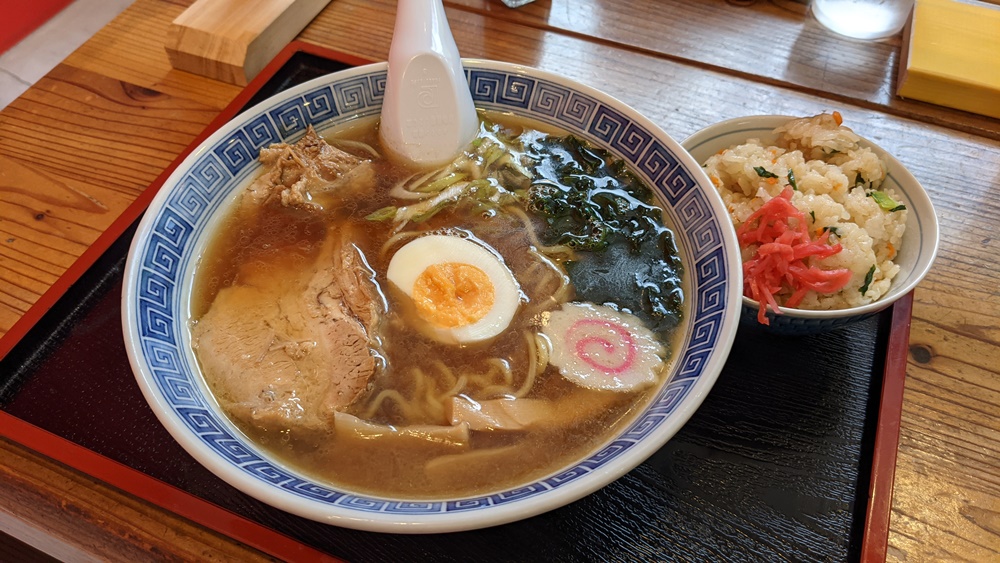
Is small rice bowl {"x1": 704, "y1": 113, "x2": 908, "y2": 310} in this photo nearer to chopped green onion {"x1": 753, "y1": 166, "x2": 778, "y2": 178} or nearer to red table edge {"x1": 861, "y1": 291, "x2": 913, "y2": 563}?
chopped green onion {"x1": 753, "y1": 166, "x2": 778, "y2": 178}

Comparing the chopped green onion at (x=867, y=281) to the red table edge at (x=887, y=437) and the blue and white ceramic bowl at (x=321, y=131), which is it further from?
the blue and white ceramic bowl at (x=321, y=131)

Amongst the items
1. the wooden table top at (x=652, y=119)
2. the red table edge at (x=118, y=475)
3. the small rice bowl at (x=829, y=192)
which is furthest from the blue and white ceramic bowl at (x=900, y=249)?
the red table edge at (x=118, y=475)

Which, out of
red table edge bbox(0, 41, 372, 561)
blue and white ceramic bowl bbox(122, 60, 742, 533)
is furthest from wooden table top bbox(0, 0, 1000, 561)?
blue and white ceramic bowl bbox(122, 60, 742, 533)

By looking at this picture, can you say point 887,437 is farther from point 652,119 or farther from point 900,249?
point 652,119

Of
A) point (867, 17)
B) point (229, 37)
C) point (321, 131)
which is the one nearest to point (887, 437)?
point (321, 131)

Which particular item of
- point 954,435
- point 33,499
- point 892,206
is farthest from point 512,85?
point 33,499
